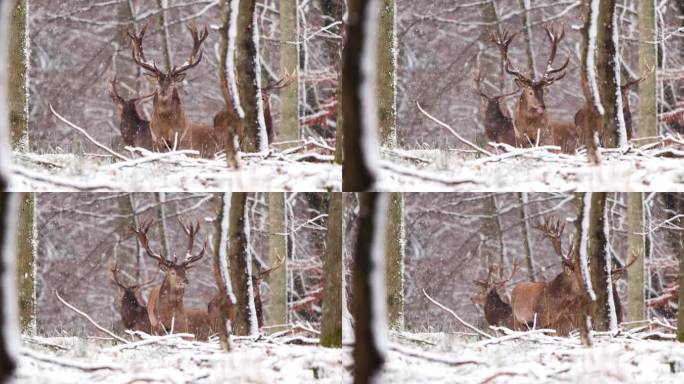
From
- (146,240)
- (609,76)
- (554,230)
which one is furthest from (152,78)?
(609,76)

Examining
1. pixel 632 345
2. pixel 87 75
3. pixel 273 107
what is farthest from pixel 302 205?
pixel 632 345

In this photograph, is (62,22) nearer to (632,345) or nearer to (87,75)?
(87,75)

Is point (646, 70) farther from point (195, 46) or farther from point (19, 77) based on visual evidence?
point (19, 77)

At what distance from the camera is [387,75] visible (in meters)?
3.88

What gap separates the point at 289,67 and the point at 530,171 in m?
1.22

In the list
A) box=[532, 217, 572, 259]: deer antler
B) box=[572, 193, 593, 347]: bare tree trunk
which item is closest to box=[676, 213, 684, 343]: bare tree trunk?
box=[572, 193, 593, 347]: bare tree trunk

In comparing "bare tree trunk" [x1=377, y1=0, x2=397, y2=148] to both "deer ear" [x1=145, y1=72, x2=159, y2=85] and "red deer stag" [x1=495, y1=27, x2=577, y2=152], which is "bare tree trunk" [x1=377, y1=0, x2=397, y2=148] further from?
"deer ear" [x1=145, y1=72, x2=159, y2=85]

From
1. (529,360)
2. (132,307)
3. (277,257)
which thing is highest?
(277,257)

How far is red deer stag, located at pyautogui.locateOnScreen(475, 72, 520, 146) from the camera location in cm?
390

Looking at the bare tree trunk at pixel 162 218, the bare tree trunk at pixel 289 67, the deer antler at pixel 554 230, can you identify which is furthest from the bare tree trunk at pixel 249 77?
the deer antler at pixel 554 230

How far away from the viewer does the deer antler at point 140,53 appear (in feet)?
12.9

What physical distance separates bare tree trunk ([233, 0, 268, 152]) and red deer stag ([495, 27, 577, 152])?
1179mm

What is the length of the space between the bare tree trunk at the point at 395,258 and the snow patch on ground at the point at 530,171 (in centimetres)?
9

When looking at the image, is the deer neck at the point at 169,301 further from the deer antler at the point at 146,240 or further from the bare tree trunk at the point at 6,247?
the bare tree trunk at the point at 6,247
